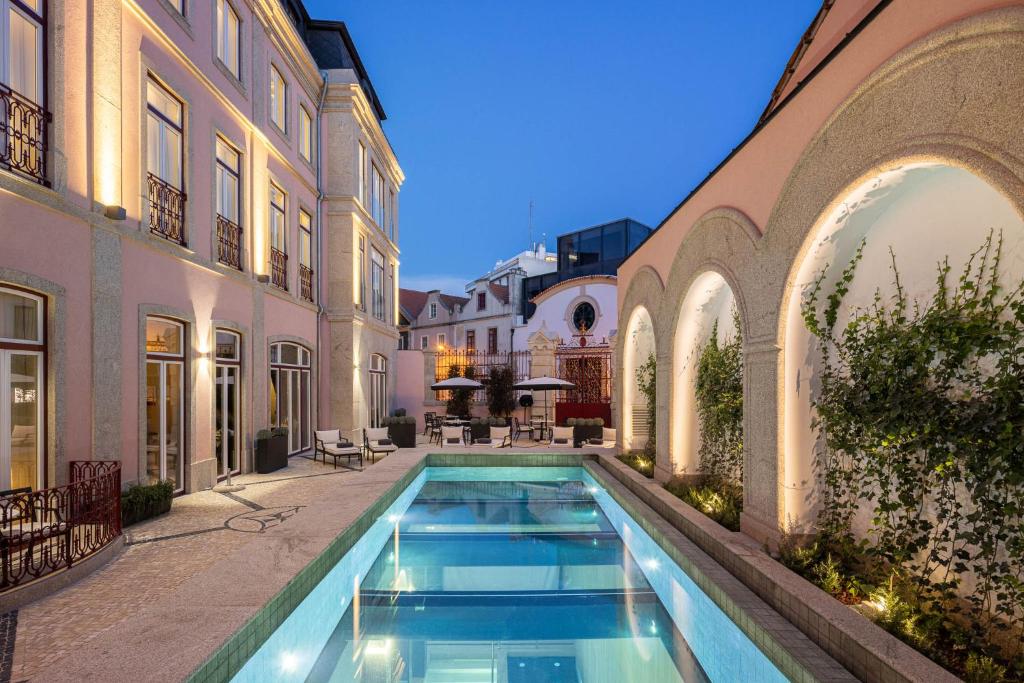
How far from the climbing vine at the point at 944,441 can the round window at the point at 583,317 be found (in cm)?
2337

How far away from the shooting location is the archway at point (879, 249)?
3951mm

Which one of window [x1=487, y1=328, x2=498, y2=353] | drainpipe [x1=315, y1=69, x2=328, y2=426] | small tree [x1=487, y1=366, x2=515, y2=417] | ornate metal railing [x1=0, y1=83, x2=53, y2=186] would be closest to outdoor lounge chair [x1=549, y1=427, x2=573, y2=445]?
drainpipe [x1=315, y1=69, x2=328, y2=426]

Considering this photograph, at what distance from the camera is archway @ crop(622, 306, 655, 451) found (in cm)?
1198

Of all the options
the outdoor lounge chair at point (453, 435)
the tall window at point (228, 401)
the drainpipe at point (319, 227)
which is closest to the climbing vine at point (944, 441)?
the tall window at point (228, 401)

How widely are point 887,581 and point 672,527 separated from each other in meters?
2.88

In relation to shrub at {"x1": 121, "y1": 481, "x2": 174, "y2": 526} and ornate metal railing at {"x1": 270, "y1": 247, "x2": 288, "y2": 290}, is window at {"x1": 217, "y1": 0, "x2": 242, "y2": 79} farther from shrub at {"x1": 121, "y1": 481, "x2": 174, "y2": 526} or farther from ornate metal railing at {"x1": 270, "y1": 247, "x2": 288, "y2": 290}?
shrub at {"x1": 121, "y1": 481, "x2": 174, "y2": 526}

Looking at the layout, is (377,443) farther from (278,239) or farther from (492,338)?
(492,338)

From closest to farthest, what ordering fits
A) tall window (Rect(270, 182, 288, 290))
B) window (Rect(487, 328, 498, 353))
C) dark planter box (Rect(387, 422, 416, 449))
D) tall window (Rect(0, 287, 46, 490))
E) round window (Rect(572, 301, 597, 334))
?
tall window (Rect(0, 287, 46, 490))
tall window (Rect(270, 182, 288, 290))
dark planter box (Rect(387, 422, 416, 449))
round window (Rect(572, 301, 597, 334))
window (Rect(487, 328, 498, 353))

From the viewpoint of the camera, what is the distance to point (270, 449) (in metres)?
11.4

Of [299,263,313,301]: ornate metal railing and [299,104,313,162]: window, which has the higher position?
[299,104,313,162]: window

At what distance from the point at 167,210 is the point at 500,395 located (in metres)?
16.1

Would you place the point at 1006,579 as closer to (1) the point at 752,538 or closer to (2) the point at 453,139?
(1) the point at 752,538

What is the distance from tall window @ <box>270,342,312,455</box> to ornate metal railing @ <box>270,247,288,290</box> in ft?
4.68

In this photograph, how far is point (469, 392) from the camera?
78.6ft
